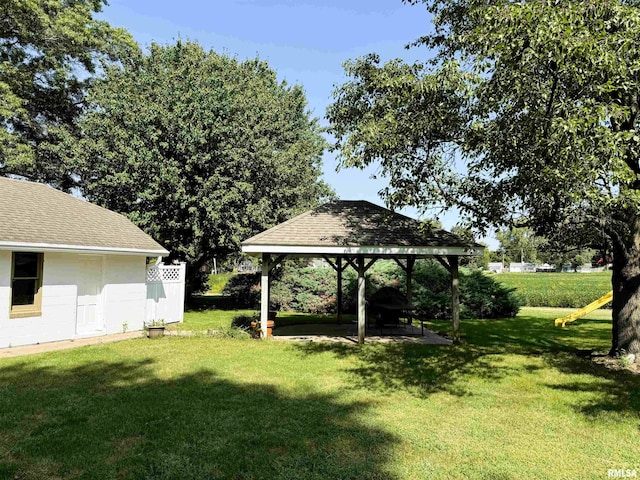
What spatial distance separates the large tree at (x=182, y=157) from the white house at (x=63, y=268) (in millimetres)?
2545

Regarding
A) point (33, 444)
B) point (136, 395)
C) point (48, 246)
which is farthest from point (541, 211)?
point (48, 246)

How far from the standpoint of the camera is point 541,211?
886cm

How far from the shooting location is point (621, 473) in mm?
4500

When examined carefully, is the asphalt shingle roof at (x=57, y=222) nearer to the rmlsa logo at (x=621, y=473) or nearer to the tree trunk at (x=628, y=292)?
the rmlsa logo at (x=621, y=473)

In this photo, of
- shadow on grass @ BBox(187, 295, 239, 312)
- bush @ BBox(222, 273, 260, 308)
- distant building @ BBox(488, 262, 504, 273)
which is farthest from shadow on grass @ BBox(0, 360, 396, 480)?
distant building @ BBox(488, 262, 504, 273)

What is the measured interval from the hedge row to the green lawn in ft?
33.2

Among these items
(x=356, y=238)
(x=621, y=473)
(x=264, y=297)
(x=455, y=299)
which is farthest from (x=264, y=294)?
(x=621, y=473)

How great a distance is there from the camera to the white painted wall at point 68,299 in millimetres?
10758

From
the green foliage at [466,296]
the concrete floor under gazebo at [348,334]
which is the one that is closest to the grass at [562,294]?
the green foliage at [466,296]

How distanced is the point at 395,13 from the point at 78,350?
12.0 m

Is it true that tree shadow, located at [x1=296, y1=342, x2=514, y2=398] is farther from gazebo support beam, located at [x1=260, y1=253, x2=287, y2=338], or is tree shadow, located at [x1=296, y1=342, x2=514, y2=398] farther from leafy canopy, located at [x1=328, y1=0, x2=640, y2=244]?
leafy canopy, located at [x1=328, y1=0, x2=640, y2=244]

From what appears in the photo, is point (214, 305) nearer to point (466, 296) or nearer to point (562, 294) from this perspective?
point (466, 296)

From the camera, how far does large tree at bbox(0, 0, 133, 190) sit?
20.0m

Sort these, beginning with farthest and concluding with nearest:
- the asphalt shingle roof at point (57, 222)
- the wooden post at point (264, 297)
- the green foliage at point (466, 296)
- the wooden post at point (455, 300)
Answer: the green foliage at point (466, 296) < the wooden post at point (264, 297) < the wooden post at point (455, 300) < the asphalt shingle roof at point (57, 222)
